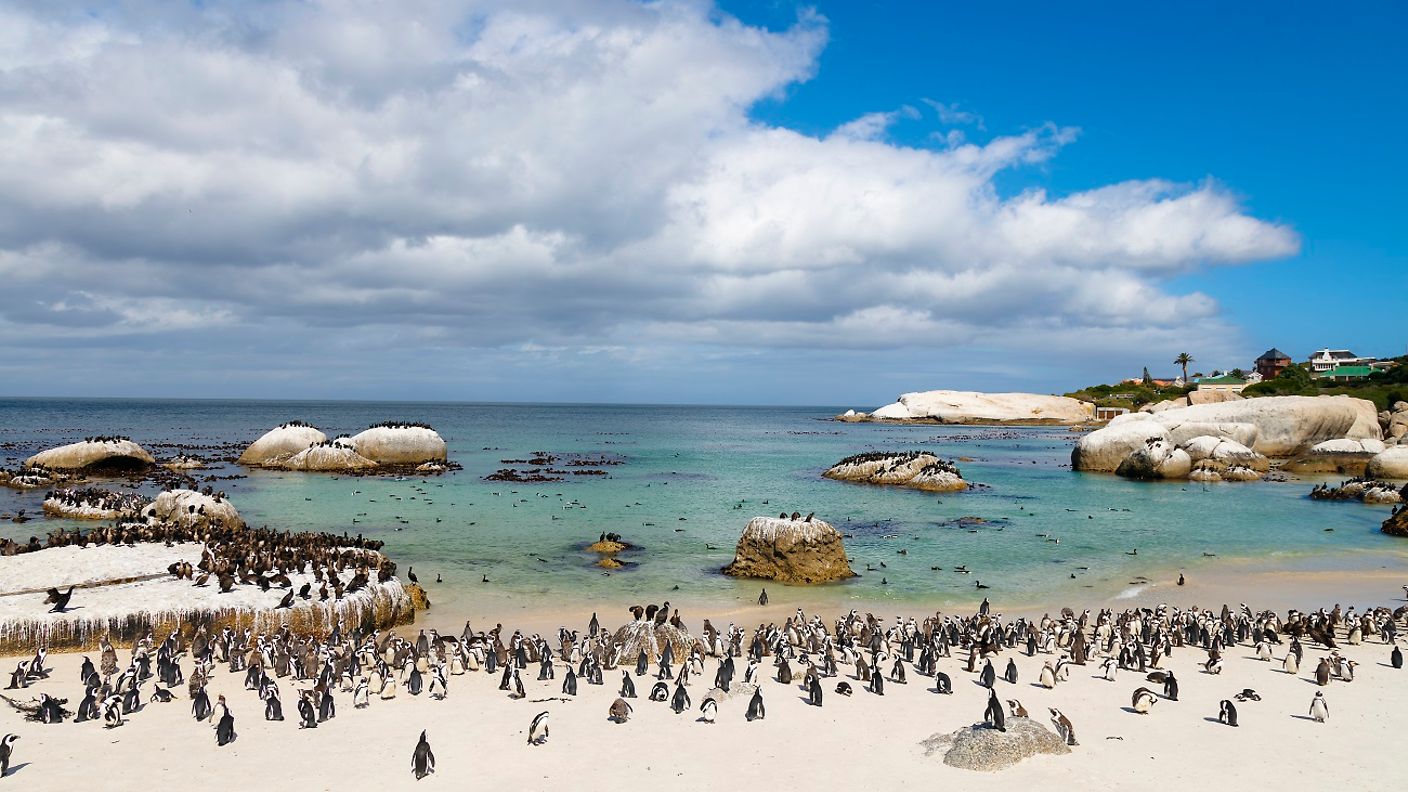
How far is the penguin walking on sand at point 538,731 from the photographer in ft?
40.9

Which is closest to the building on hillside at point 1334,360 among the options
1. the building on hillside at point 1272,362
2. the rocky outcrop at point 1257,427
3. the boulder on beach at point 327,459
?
the building on hillside at point 1272,362

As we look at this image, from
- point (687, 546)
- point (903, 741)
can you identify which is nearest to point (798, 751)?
point (903, 741)

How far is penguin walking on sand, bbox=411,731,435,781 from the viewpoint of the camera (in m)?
11.2

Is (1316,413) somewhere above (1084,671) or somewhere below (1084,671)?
above

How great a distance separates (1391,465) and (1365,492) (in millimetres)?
8935

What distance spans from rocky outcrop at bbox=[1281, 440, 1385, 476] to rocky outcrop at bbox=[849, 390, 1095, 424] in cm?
8497

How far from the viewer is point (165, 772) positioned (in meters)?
11.2

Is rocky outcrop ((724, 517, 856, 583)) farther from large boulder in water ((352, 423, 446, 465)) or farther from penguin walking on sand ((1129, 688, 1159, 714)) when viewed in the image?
large boulder in water ((352, 423, 446, 465))

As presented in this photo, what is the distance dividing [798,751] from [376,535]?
2503 cm

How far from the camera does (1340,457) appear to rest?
2457 inches

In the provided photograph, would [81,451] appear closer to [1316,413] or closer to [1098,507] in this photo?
[1098,507]

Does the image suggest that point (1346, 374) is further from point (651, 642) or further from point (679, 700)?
point (679, 700)

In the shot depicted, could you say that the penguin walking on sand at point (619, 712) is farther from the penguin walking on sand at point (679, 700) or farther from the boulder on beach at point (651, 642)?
the boulder on beach at point (651, 642)

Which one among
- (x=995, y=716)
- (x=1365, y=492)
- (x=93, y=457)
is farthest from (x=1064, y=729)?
(x=93, y=457)
